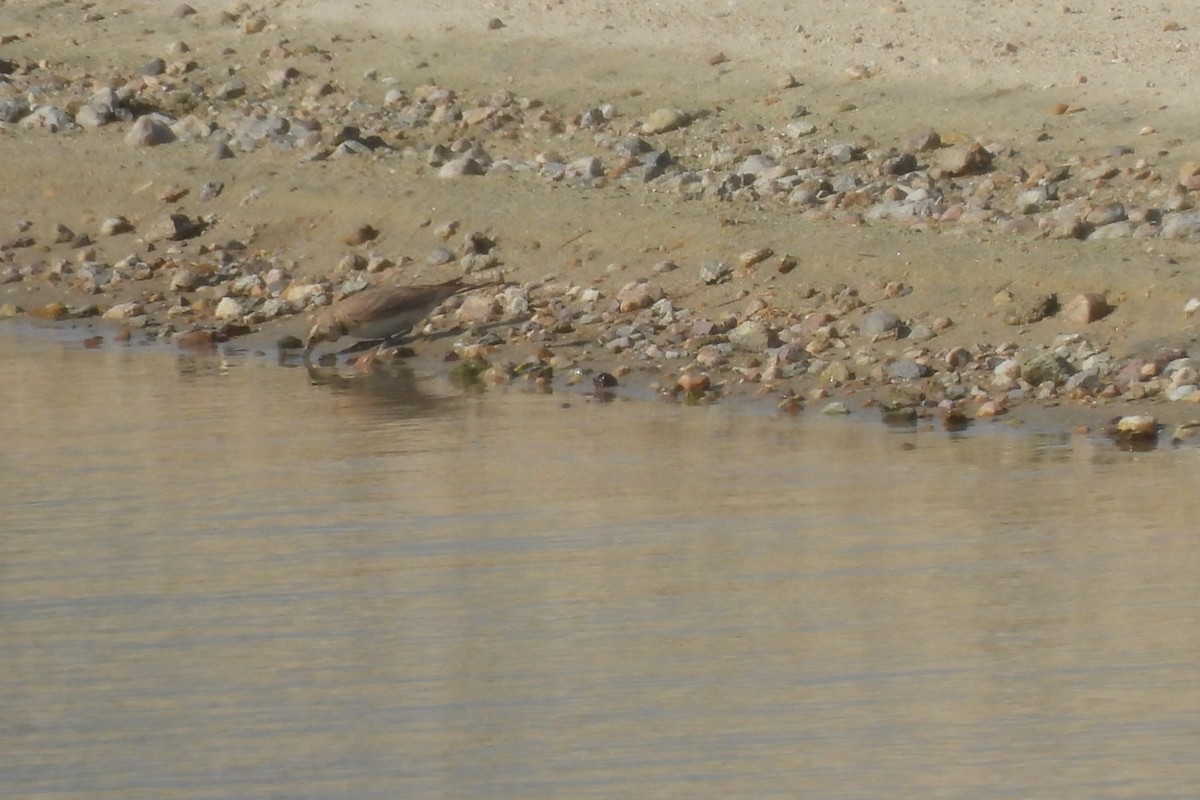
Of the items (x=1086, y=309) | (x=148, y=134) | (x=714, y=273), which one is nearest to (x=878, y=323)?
(x=1086, y=309)

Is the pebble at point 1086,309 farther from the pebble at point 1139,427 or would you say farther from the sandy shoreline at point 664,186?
the pebble at point 1139,427

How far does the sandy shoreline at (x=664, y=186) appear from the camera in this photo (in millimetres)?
8906

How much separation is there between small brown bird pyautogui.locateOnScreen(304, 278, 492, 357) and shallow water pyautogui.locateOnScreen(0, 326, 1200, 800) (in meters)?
1.31

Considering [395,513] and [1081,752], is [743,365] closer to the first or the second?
[395,513]

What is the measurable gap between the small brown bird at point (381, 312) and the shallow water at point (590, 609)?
1315 mm

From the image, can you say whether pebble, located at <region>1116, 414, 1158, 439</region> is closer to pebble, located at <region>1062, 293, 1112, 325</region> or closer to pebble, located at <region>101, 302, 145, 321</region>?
pebble, located at <region>1062, 293, 1112, 325</region>

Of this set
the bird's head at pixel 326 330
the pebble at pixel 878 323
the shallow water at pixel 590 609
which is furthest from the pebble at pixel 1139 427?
the bird's head at pixel 326 330

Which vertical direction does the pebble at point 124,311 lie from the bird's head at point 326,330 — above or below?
above

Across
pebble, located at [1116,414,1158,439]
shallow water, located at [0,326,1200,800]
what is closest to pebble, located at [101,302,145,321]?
shallow water, located at [0,326,1200,800]

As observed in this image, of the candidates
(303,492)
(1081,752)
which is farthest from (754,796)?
(303,492)

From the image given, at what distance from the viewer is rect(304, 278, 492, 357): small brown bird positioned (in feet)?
31.4

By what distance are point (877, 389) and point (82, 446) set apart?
2.66 metres

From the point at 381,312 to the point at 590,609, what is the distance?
427cm

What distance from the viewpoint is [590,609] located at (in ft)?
17.8
